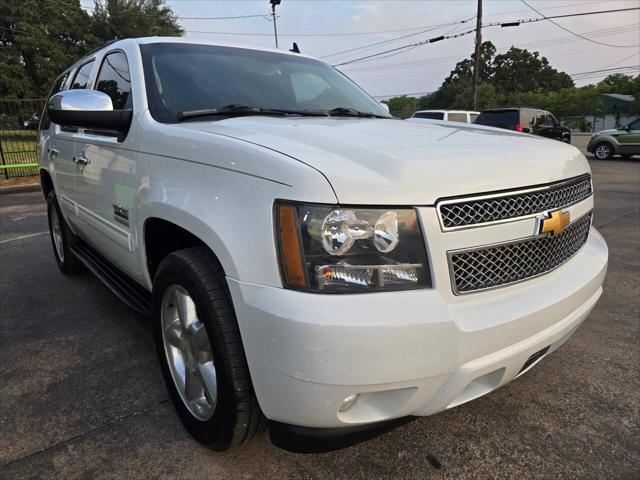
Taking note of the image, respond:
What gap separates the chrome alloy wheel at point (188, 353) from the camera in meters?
1.91

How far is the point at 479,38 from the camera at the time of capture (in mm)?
25766

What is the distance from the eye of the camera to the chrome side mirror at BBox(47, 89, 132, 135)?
235 cm

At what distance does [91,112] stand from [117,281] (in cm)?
112

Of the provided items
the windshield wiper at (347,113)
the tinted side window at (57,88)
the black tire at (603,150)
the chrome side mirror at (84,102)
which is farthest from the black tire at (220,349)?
the black tire at (603,150)

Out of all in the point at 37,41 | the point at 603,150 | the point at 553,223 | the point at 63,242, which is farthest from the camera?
the point at 37,41

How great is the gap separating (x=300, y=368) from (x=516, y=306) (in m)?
0.80

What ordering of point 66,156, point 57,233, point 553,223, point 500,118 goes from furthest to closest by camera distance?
point 500,118, point 57,233, point 66,156, point 553,223

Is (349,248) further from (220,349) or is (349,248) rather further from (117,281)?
(117,281)

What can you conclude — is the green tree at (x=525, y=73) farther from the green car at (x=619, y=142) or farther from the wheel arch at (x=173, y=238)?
the wheel arch at (x=173, y=238)

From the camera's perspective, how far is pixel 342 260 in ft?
4.78

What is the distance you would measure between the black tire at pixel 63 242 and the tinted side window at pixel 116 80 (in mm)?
1522

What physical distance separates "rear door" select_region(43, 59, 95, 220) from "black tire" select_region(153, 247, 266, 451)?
189 cm

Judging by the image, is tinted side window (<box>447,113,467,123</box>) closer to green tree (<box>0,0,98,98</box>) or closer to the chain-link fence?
the chain-link fence

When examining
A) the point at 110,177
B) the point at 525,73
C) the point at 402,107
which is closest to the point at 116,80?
the point at 110,177
